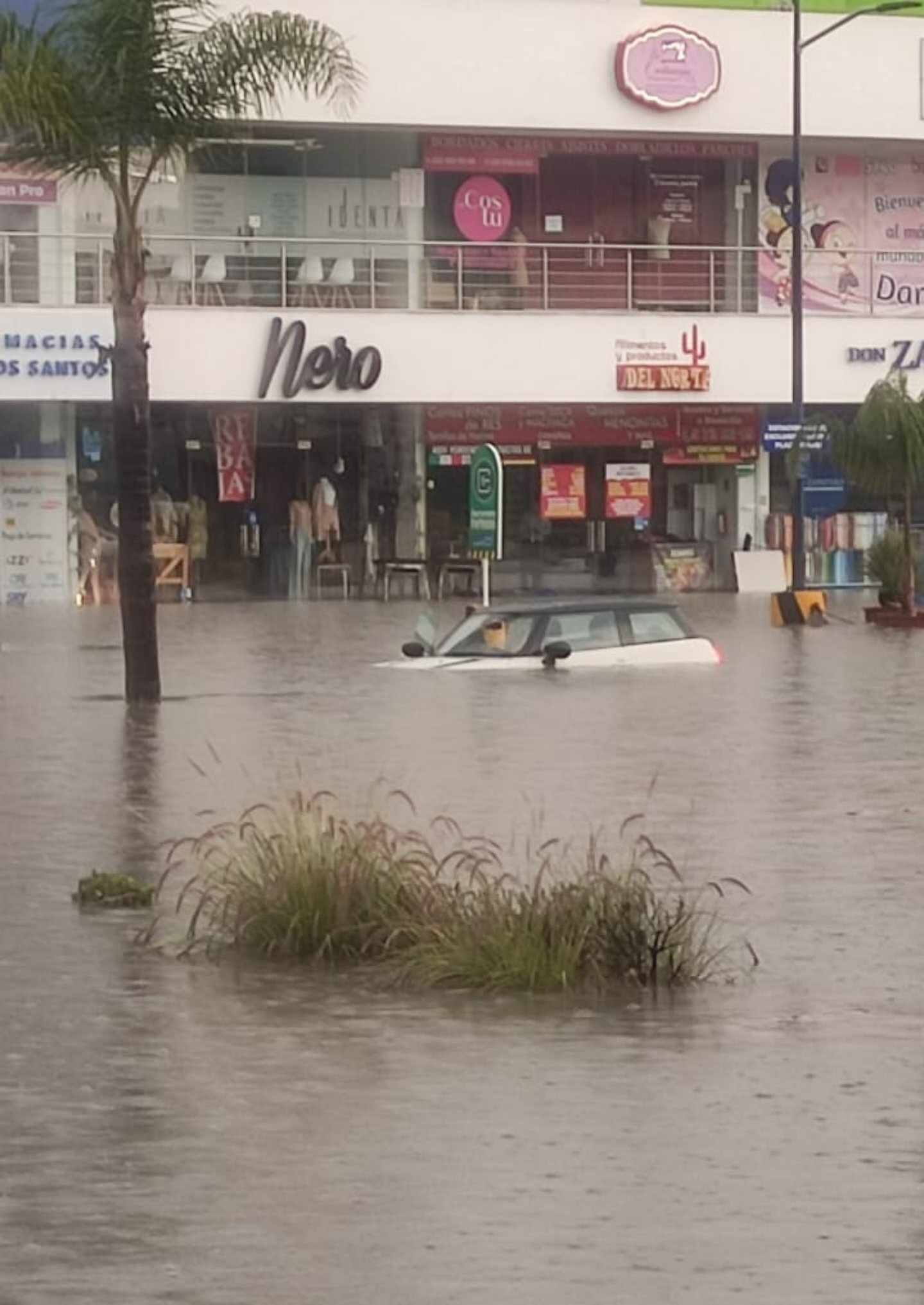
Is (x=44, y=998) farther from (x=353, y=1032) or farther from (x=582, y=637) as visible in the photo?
(x=582, y=637)

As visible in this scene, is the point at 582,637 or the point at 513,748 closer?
the point at 513,748

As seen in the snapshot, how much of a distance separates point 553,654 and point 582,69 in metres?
21.7

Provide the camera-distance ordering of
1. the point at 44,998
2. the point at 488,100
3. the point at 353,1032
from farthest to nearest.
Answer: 1. the point at 488,100
2. the point at 44,998
3. the point at 353,1032

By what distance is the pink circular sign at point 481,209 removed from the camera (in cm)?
5228

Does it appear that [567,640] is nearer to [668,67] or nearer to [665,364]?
[665,364]

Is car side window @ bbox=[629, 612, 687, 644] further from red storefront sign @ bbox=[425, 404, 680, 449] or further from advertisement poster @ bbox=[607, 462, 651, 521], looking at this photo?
advertisement poster @ bbox=[607, 462, 651, 521]

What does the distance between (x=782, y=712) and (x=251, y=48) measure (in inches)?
285

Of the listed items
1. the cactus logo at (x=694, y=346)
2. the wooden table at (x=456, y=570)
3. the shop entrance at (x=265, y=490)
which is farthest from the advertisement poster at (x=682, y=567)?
the shop entrance at (x=265, y=490)

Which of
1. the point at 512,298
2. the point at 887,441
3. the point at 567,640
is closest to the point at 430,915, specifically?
the point at 567,640

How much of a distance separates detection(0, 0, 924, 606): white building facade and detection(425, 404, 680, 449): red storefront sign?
0.05 m

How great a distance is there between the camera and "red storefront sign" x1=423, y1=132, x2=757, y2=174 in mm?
51531

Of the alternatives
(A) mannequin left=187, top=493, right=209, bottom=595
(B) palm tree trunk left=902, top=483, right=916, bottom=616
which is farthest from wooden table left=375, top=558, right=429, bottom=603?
(B) palm tree trunk left=902, top=483, right=916, bottom=616

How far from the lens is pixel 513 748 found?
875 inches

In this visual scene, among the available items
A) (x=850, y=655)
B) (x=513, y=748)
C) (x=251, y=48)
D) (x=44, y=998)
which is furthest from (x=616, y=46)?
(x=44, y=998)
